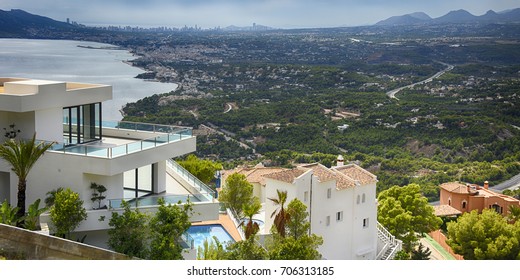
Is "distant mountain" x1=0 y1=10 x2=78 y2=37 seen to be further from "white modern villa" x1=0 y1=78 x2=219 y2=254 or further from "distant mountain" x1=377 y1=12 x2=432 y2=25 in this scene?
"distant mountain" x1=377 y1=12 x2=432 y2=25

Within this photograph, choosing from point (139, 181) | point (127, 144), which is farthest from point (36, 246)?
point (139, 181)

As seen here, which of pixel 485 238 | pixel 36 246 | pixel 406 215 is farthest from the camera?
pixel 406 215

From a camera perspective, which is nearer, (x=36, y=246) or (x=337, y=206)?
(x=36, y=246)

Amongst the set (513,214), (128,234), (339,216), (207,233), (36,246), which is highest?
(36,246)

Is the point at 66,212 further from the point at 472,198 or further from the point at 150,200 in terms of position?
the point at 472,198

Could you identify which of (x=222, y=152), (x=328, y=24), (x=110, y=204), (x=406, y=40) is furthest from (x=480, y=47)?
(x=110, y=204)

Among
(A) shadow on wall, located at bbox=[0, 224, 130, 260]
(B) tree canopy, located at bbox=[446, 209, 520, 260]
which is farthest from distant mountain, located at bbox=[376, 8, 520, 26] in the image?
(A) shadow on wall, located at bbox=[0, 224, 130, 260]

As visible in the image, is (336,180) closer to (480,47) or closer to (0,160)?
(0,160)
